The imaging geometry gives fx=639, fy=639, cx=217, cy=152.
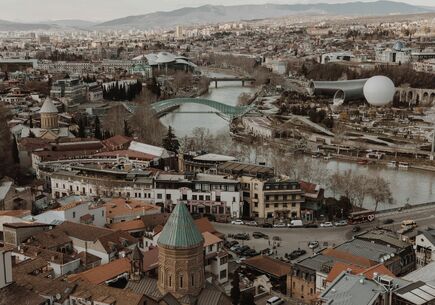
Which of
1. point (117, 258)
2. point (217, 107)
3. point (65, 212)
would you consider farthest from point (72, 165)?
point (217, 107)

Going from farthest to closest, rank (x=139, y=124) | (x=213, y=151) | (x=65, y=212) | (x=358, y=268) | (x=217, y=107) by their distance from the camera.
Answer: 1. (x=217, y=107)
2. (x=139, y=124)
3. (x=213, y=151)
4. (x=65, y=212)
5. (x=358, y=268)

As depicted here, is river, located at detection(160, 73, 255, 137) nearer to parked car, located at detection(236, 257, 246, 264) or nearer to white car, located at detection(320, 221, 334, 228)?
white car, located at detection(320, 221, 334, 228)

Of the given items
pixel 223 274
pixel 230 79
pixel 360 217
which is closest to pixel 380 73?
pixel 230 79

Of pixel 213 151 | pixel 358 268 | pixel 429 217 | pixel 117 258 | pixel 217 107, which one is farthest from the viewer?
pixel 217 107

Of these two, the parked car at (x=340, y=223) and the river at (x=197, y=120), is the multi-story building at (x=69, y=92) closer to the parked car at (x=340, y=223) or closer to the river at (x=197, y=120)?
the river at (x=197, y=120)

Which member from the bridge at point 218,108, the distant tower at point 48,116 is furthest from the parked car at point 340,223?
the bridge at point 218,108

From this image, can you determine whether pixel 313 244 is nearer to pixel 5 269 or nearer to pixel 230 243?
pixel 230 243

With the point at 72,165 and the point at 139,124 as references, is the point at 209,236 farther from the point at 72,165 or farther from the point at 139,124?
the point at 139,124

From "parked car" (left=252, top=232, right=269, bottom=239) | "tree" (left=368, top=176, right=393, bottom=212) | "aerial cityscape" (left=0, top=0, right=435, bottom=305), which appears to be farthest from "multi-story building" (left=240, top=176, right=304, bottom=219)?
"tree" (left=368, top=176, right=393, bottom=212)
